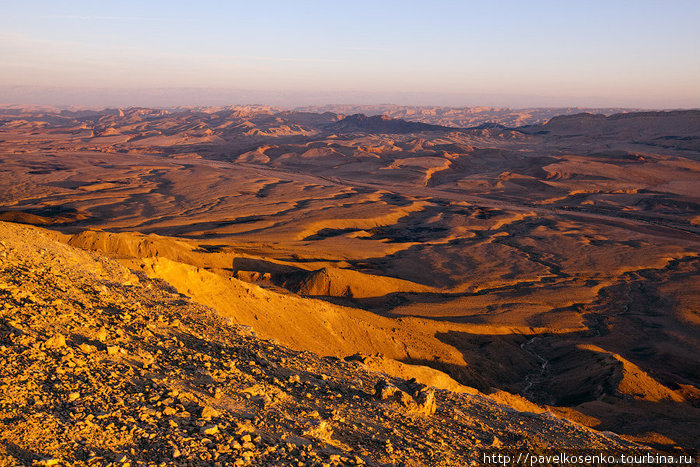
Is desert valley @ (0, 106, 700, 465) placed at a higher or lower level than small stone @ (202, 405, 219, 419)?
lower

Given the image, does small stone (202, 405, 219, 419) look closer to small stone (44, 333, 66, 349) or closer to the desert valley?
the desert valley

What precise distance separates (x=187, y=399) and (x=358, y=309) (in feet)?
53.5

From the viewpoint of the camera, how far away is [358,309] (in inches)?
879

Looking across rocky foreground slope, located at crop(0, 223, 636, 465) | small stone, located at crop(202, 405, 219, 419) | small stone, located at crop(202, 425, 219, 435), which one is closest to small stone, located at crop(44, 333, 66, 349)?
rocky foreground slope, located at crop(0, 223, 636, 465)

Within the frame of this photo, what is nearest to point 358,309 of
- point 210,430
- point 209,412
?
point 209,412

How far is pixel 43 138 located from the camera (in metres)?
135

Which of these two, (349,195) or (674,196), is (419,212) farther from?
A: (674,196)

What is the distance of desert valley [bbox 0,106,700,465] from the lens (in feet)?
21.2

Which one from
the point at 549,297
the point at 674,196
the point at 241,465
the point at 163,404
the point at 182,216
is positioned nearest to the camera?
the point at 241,465

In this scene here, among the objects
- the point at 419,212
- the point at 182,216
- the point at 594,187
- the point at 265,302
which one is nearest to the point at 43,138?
the point at 182,216

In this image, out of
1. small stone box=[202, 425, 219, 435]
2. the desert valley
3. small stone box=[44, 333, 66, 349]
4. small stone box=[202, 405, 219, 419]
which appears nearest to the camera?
small stone box=[202, 425, 219, 435]

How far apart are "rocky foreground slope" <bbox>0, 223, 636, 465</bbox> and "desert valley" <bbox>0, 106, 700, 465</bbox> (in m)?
0.04

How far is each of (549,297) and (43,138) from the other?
5800 inches

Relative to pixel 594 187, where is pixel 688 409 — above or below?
below
